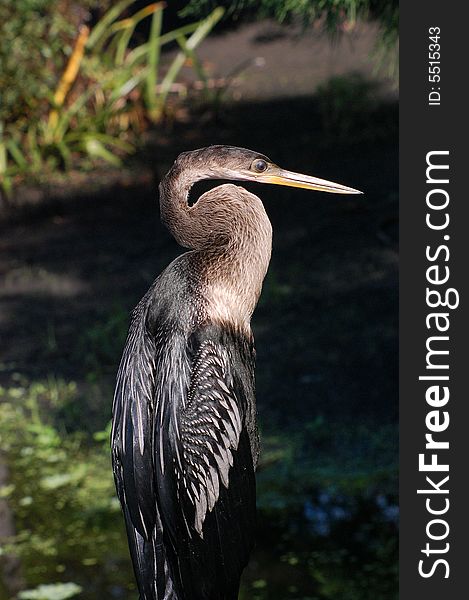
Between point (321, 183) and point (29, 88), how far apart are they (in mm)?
5941

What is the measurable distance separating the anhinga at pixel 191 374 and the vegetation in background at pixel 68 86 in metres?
5.62

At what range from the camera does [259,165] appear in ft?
6.73

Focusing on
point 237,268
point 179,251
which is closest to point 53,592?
point 237,268

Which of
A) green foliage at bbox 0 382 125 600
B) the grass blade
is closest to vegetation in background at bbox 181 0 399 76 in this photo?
green foliage at bbox 0 382 125 600

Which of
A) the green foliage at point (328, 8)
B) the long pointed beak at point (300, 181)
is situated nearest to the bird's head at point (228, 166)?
the long pointed beak at point (300, 181)

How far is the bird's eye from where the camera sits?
2.05m

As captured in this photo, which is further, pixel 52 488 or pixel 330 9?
pixel 52 488

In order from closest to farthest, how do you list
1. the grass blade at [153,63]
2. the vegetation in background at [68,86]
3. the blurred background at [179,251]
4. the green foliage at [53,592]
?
the green foliage at [53,592] → the blurred background at [179,251] → the vegetation in background at [68,86] → the grass blade at [153,63]

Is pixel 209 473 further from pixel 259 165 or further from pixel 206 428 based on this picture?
pixel 259 165

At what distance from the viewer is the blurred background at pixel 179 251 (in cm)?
427

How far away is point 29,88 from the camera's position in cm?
769

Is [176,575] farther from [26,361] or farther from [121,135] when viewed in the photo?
[121,135]

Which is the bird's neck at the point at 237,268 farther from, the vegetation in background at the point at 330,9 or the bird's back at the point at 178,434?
the vegetation in background at the point at 330,9

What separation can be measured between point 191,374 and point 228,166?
15.5 inches
